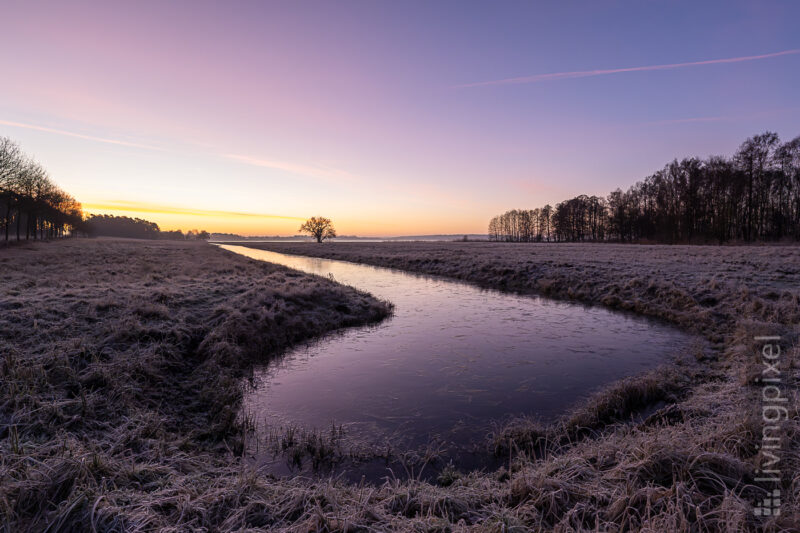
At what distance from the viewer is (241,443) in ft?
20.2

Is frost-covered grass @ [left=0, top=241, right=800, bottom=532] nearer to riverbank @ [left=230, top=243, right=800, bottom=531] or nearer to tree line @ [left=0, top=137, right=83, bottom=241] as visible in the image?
riverbank @ [left=230, top=243, right=800, bottom=531]

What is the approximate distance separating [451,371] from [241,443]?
18.8 ft

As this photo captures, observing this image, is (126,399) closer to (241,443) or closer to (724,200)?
(241,443)

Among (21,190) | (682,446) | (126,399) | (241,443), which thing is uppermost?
(21,190)

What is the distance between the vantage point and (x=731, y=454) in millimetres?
4098

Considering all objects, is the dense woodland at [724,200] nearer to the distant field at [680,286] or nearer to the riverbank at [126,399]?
the distant field at [680,286]

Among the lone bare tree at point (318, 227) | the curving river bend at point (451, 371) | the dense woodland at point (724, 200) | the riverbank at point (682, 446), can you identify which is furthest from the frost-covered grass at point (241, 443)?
the lone bare tree at point (318, 227)

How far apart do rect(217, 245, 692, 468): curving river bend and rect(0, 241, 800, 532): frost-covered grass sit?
82 cm

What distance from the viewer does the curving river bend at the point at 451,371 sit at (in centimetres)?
712

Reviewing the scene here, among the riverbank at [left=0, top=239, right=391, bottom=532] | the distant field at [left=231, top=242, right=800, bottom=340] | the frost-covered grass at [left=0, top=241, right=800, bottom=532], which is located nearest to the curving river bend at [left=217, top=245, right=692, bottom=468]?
the frost-covered grass at [left=0, top=241, right=800, bottom=532]

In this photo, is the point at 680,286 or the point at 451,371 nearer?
the point at 451,371

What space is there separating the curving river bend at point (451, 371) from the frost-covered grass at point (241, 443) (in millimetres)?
816

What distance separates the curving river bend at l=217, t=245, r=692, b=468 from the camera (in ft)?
23.4

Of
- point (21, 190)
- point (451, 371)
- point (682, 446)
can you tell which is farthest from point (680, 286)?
point (21, 190)
